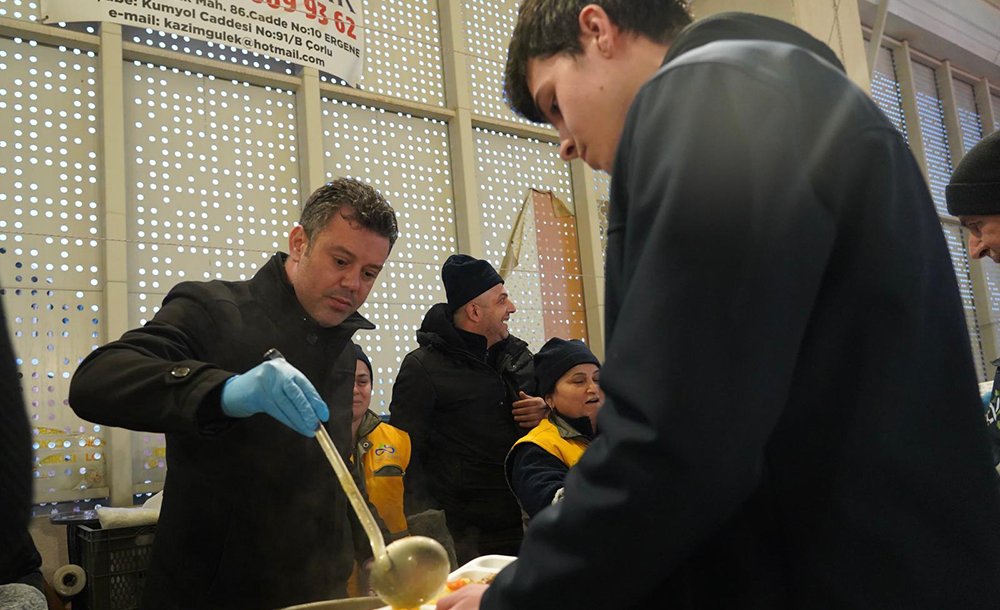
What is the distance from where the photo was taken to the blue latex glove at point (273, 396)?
143 cm

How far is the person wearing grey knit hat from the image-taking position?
79.0 inches

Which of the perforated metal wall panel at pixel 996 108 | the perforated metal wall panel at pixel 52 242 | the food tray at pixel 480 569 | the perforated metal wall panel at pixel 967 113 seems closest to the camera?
the food tray at pixel 480 569

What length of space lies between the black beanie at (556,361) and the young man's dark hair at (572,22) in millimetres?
2053

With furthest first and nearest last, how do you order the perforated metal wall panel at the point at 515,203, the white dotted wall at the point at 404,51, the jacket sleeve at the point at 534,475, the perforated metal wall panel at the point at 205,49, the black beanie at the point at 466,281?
1. the perforated metal wall panel at the point at 515,203
2. the white dotted wall at the point at 404,51
3. the perforated metal wall panel at the point at 205,49
4. the black beanie at the point at 466,281
5. the jacket sleeve at the point at 534,475

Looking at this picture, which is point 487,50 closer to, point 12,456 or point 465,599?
point 12,456

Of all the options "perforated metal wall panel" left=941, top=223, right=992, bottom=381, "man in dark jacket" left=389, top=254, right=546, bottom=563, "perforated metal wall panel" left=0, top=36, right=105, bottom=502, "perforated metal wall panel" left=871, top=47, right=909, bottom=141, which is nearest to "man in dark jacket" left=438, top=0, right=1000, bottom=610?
"man in dark jacket" left=389, top=254, right=546, bottom=563

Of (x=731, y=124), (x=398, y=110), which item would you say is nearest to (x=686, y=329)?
(x=731, y=124)

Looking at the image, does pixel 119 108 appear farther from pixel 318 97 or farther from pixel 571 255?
pixel 571 255

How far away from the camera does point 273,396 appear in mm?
1437

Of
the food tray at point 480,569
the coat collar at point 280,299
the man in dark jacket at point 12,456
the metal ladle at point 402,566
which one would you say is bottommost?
the food tray at point 480,569

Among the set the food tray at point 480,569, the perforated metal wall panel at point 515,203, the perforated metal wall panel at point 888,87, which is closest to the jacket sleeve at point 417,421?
the food tray at point 480,569

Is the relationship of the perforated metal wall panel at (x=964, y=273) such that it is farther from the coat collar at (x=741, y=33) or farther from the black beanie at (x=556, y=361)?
the coat collar at (x=741, y=33)

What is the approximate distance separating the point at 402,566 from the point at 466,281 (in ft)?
6.92

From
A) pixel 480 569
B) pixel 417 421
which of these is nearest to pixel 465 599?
pixel 480 569
